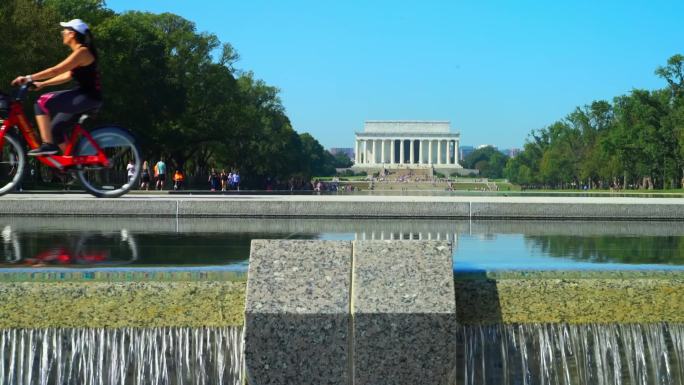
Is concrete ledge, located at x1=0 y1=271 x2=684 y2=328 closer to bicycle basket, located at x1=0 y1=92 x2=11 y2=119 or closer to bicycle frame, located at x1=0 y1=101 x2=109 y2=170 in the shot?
bicycle frame, located at x1=0 y1=101 x2=109 y2=170

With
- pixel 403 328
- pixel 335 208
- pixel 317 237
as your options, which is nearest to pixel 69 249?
pixel 317 237

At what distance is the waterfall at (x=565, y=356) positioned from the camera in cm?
657

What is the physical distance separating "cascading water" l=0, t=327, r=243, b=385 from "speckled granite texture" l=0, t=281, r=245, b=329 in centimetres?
8

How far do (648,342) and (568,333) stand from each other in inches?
24.2

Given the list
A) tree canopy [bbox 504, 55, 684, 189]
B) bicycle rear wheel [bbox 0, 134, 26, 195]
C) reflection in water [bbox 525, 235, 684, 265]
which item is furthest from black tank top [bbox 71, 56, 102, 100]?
tree canopy [bbox 504, 55, 684, 189]

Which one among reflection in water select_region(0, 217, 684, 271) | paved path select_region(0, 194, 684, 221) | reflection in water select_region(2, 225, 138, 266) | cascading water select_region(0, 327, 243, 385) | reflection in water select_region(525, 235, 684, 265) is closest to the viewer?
cascading water select_region(0, 327, 243, 385)

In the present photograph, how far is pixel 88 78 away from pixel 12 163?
4.96 ft

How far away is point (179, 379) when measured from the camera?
655 cm

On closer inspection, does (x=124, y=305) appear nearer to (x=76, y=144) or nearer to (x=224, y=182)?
(x=76, y=144)

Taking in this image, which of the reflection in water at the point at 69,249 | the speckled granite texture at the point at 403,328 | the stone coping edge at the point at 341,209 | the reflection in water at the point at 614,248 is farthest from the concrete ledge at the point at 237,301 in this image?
the stone coping edge at the point at 341,209

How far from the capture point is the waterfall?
6566 mm

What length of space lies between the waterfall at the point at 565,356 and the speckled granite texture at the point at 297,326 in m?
1.11

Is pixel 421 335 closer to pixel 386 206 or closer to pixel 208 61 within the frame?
pixel 386 206

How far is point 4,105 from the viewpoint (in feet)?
25.4
